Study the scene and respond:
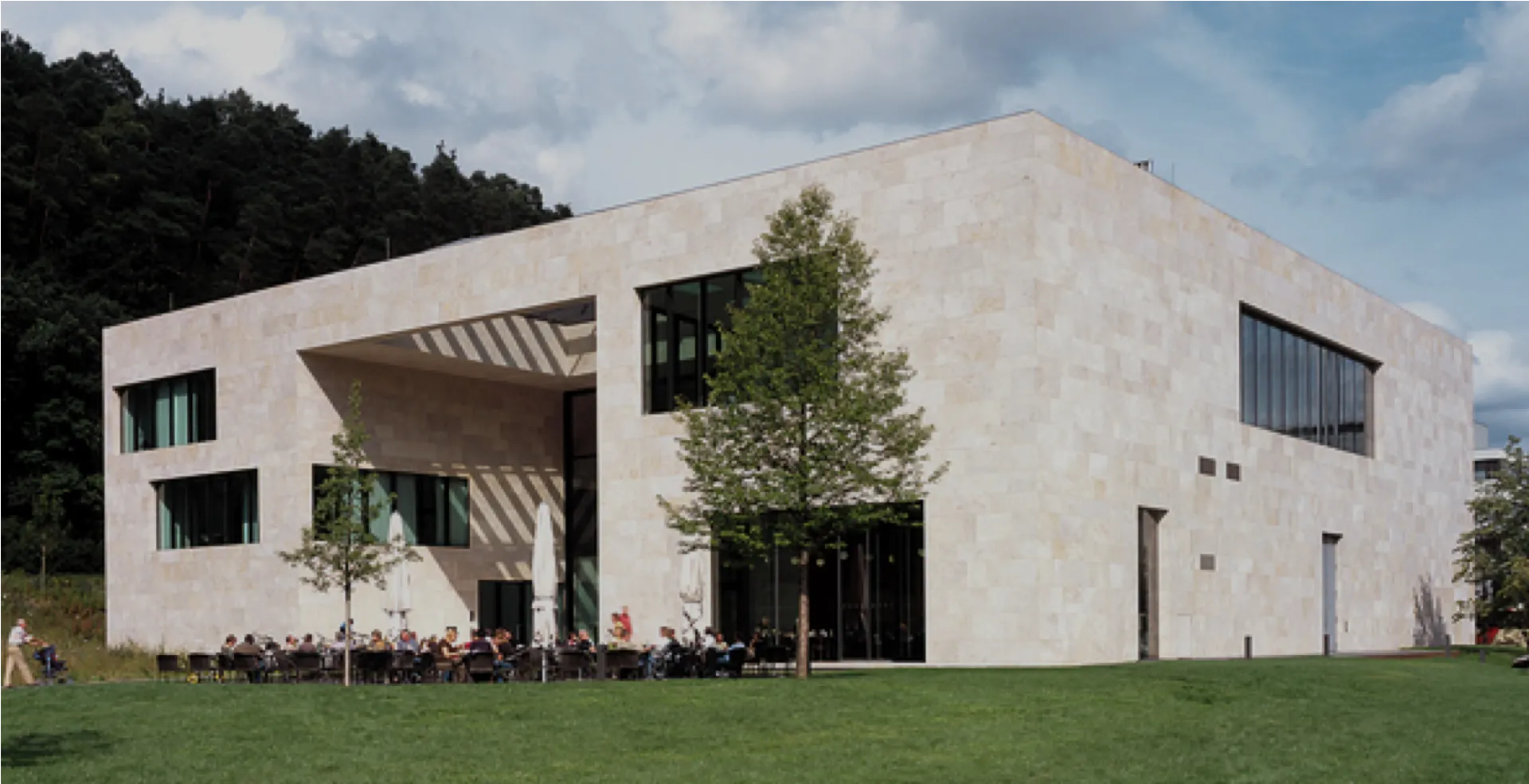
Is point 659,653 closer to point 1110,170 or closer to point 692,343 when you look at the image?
point 692,343

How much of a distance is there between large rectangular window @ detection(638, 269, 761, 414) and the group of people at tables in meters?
4.60

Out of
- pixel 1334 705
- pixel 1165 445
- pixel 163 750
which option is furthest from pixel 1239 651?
pixel 163 750

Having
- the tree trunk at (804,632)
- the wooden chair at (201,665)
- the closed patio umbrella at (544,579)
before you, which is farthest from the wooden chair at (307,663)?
the tree trunk at (804,632)

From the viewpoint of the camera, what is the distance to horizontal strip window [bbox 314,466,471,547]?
128 feet

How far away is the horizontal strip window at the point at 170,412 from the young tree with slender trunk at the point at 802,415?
2065 cm

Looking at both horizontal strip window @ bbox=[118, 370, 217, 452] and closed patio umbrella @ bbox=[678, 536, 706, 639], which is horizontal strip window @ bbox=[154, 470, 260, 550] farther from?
closed patio umbrella @ bbox=[678, 536, 706, 639]

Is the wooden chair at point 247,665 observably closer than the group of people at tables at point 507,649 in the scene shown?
No

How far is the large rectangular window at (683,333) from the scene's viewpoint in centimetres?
2989

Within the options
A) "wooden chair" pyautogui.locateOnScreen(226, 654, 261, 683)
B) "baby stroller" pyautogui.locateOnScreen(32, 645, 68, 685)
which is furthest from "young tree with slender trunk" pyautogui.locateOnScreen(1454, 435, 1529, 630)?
"baby stroller" pyautogui.locateOnScreen(32, 645, 68, 685)

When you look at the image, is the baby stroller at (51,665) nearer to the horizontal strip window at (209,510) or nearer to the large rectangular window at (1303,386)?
the horizontal strip window at (209,510)

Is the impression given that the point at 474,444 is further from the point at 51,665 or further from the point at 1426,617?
the point at 1426,617

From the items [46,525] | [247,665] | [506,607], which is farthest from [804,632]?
[46,525]

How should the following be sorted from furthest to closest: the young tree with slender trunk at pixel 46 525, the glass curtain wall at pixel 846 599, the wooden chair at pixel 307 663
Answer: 1. the young tree with slender trunk at pixel 46 525
2. the glass curtain wall at pixel 846 599
3. the wooden chair at pixel 307 663

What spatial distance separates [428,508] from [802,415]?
19.5 m
